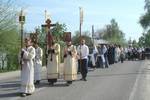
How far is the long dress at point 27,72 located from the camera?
1600 cm

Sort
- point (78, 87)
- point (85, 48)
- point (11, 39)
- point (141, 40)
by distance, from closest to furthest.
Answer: point (78, 87) → point (85, 48) → point (11, 39) → point (141, 40)

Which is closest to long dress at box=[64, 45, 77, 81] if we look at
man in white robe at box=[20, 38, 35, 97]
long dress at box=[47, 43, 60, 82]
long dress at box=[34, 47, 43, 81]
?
long dress at box=[47, 43, 60, 82]

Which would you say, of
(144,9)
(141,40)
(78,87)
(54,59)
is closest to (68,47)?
(54,59)

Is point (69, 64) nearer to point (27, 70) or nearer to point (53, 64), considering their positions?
point (53, 64)

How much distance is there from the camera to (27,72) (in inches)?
635

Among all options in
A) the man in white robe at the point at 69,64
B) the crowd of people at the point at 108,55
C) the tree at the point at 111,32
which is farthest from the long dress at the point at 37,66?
the tree at the point at 111,32

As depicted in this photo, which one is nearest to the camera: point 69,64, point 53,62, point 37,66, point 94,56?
point 53,62

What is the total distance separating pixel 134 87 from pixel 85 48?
449 centimetres

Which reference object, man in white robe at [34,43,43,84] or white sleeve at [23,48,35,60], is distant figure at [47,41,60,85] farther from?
white sleeve at [23,48,35,60]

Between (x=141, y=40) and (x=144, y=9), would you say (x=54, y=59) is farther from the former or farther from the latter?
(x=141, y=40)

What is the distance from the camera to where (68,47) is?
19938 mm

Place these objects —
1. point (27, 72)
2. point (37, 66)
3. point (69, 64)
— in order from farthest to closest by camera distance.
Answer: point (37, 66) → point (69, 64) → point (27, 72)

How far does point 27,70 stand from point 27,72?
7 cm

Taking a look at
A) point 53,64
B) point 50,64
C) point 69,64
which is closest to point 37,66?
point 50,64
